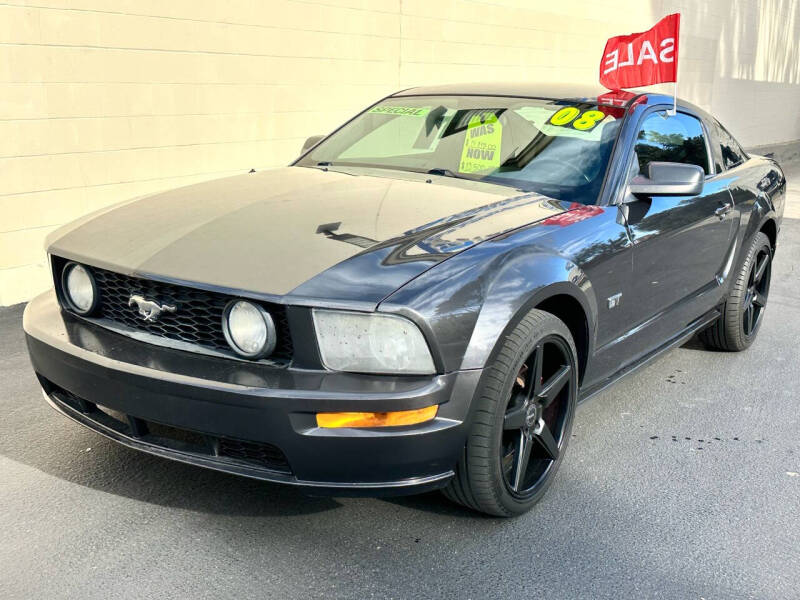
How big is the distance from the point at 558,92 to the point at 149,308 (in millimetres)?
2380

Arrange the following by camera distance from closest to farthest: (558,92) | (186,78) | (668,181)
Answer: (668,181)
(558,92)
(186,78)

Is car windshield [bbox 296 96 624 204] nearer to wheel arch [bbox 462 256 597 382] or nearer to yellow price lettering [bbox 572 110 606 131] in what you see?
yellow price lettering [bbox 572 110 606 131]

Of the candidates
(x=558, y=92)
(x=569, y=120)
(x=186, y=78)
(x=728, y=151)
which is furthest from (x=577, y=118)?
(x=186, y=78)

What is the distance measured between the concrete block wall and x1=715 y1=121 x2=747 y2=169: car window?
3.95 meters

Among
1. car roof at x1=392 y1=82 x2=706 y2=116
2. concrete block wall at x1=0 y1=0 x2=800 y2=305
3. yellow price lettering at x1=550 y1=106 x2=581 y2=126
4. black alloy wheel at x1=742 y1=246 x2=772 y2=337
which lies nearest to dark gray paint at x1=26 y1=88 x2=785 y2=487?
car roof at x1=392 y1=82 x2=706 y2=116

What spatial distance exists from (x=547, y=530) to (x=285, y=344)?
1158 mm

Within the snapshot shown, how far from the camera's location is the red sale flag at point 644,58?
4.91m

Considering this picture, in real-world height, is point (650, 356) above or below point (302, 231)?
below

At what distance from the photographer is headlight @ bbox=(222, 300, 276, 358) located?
258cm

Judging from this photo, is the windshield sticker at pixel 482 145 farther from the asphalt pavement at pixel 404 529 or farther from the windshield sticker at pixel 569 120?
the asphalt pavement at pixel 404 529

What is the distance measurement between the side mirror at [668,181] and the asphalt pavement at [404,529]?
109 cm

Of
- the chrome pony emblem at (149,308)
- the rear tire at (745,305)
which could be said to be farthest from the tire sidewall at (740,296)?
the chrome pony emblem at (149,308)

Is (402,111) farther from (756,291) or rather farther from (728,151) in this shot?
(756,291)

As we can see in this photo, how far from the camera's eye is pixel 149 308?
9.16 ft
